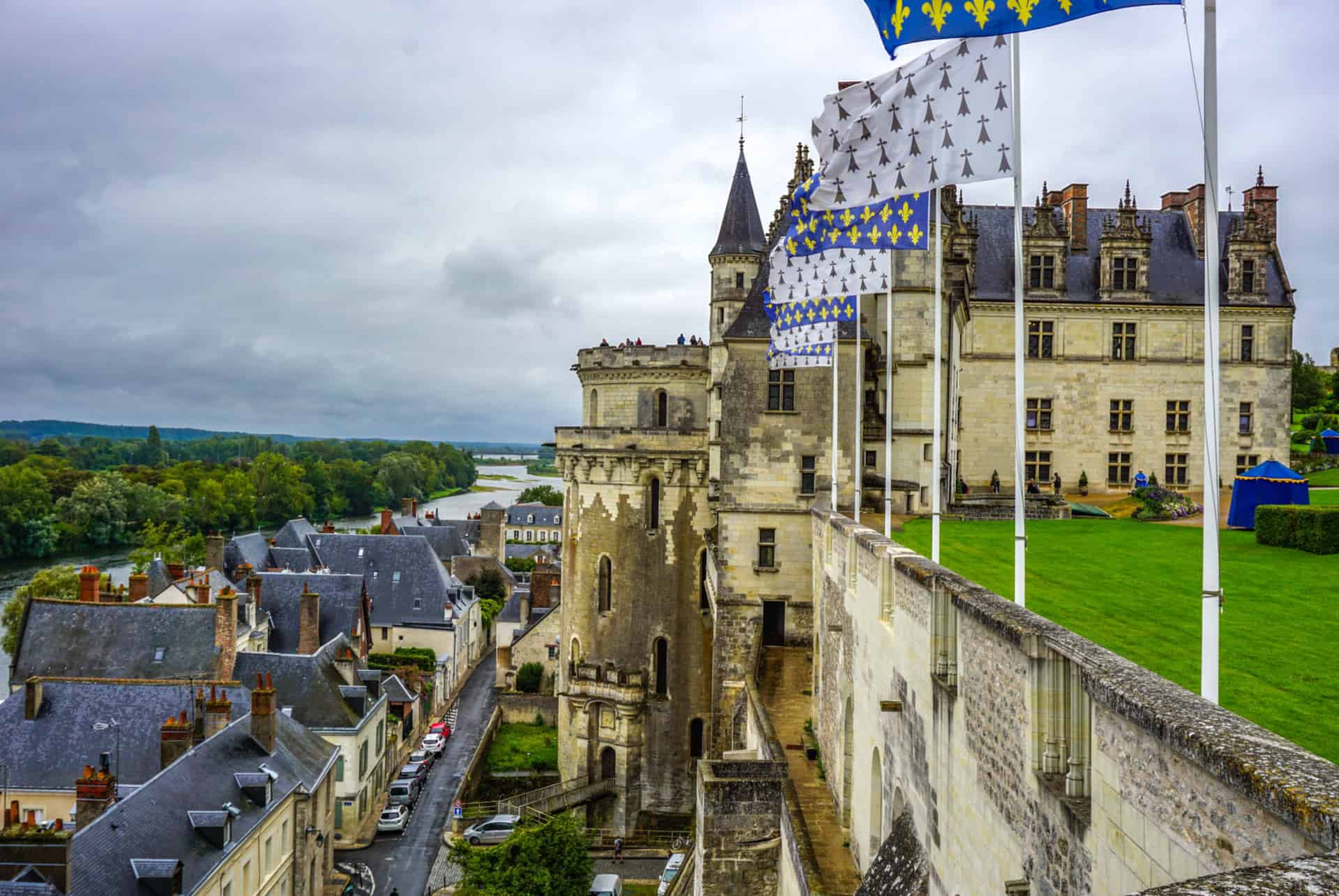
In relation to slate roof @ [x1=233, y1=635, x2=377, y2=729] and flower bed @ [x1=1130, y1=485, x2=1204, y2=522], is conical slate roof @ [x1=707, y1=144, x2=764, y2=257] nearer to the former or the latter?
flower bed @ [x1=1130, y1=485, x2=1204, y2=522]

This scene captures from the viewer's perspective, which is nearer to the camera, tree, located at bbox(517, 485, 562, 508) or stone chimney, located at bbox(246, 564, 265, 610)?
stone chimney, located at bbox(246, 564, 265, 610)

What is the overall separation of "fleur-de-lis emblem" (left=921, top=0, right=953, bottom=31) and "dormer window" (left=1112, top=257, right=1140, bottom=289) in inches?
1178

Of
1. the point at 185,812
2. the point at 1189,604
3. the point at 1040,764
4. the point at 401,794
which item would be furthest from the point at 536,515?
the point at 1040,764

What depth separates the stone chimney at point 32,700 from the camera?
90.5 feet

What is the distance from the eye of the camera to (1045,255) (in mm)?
36500

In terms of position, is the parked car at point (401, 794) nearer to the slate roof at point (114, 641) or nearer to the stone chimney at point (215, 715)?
the slate roof at point (114, 641)

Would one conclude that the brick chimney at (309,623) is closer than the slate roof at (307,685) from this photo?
No

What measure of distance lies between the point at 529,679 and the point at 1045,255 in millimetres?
31471

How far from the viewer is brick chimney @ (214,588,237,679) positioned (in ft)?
112

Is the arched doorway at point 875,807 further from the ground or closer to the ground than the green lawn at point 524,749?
further from the ground

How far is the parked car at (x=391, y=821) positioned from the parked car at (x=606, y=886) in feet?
30.8

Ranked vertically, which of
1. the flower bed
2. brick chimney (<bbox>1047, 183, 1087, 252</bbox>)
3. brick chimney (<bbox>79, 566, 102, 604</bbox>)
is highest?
brick chimney (<bbox>1047, 183, 1087, 252</bbox>)

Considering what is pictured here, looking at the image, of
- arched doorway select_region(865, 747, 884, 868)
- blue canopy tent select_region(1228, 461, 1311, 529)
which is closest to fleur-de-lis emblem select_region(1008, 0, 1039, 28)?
arched doorway select_region(865, 747, 884, 868)

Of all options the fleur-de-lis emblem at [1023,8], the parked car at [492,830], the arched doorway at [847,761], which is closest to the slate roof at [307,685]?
the parked car at [492,830]
